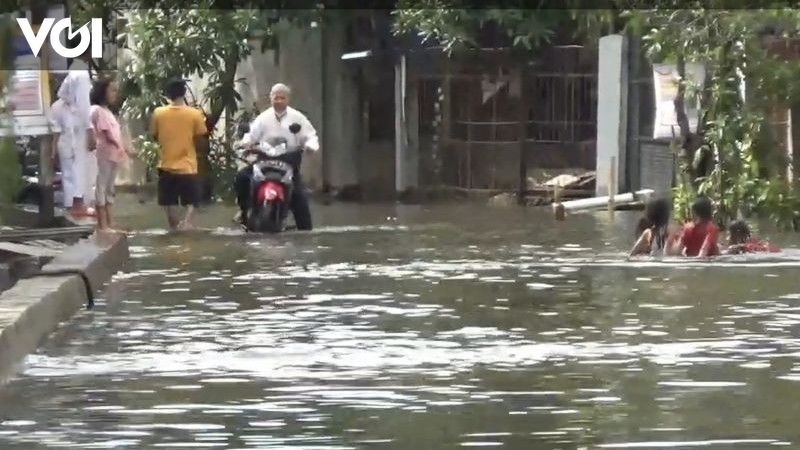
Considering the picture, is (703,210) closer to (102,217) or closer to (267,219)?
(267,219)

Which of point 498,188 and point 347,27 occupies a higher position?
point 347,27

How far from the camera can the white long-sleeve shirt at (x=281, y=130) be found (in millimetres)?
21188

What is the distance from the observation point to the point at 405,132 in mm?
31703

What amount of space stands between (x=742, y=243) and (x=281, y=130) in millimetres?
5697

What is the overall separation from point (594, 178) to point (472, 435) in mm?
20819

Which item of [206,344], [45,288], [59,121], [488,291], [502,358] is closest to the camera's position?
[502,358]

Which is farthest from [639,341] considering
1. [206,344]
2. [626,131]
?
[626,131]

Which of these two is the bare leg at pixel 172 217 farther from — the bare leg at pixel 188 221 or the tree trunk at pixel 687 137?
the tree trunk at pixel 687 137

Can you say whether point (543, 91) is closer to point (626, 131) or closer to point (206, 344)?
point (626, 131)

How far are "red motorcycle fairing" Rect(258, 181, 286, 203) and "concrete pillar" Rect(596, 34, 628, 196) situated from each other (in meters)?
7.83

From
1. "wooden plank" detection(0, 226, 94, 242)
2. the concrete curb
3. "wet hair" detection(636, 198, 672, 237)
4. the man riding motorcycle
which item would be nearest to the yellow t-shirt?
the man riding motorcycle

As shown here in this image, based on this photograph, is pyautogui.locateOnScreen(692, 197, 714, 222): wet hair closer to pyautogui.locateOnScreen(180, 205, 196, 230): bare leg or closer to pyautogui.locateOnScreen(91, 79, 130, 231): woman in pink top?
pyautogui.locateOnScreen(91, 79, 130, 231): woman in pink top

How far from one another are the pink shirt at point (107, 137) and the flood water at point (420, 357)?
9.21 feet

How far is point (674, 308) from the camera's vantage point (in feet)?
42.1
